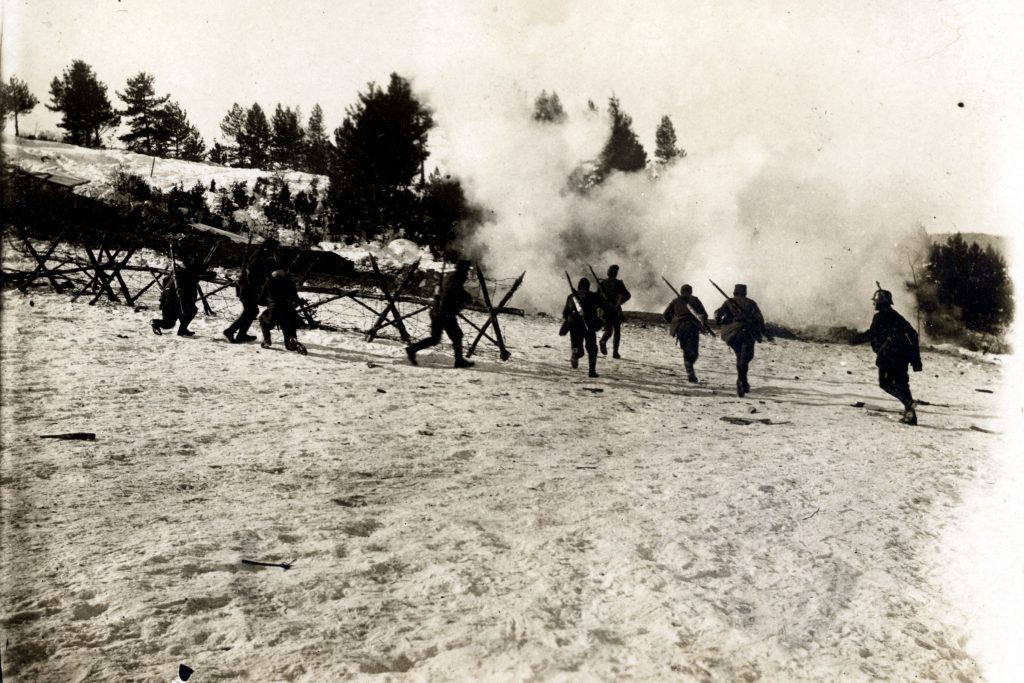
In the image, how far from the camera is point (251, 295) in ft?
32.7

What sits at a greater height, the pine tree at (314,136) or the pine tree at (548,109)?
the pine tree at (314,136)

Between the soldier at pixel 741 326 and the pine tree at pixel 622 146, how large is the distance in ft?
75.0

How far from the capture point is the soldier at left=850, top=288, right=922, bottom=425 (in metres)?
7.67

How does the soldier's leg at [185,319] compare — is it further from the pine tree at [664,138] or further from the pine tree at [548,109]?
the pine tree at [664,138]

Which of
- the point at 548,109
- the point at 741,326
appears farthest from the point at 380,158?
the point at 741,326

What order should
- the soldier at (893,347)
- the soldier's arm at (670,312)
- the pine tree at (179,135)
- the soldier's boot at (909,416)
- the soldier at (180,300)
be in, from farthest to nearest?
the pine tree at (179,135) < the soldier's arm at (670,312) < the soldier at (180,300) < the soldier's boot at (909,416) < the soldier at (893,347)

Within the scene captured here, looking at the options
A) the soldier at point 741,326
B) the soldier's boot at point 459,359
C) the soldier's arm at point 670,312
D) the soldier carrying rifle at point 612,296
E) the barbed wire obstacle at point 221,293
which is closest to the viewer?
the soldier at point 741,326

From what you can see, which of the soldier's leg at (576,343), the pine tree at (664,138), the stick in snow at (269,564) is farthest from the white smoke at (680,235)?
the pine tree at (664,138)

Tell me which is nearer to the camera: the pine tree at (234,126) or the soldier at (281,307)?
the soldier at (281,307)

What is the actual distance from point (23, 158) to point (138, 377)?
24971mm

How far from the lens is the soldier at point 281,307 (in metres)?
9.48

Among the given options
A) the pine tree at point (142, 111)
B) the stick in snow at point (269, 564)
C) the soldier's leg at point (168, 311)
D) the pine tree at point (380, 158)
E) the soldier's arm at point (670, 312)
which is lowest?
the stick in snow at point (269, 564)

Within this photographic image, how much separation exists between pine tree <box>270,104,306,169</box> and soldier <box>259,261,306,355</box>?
36.8 meters

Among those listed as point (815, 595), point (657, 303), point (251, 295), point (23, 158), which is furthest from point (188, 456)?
point (23, 158)
